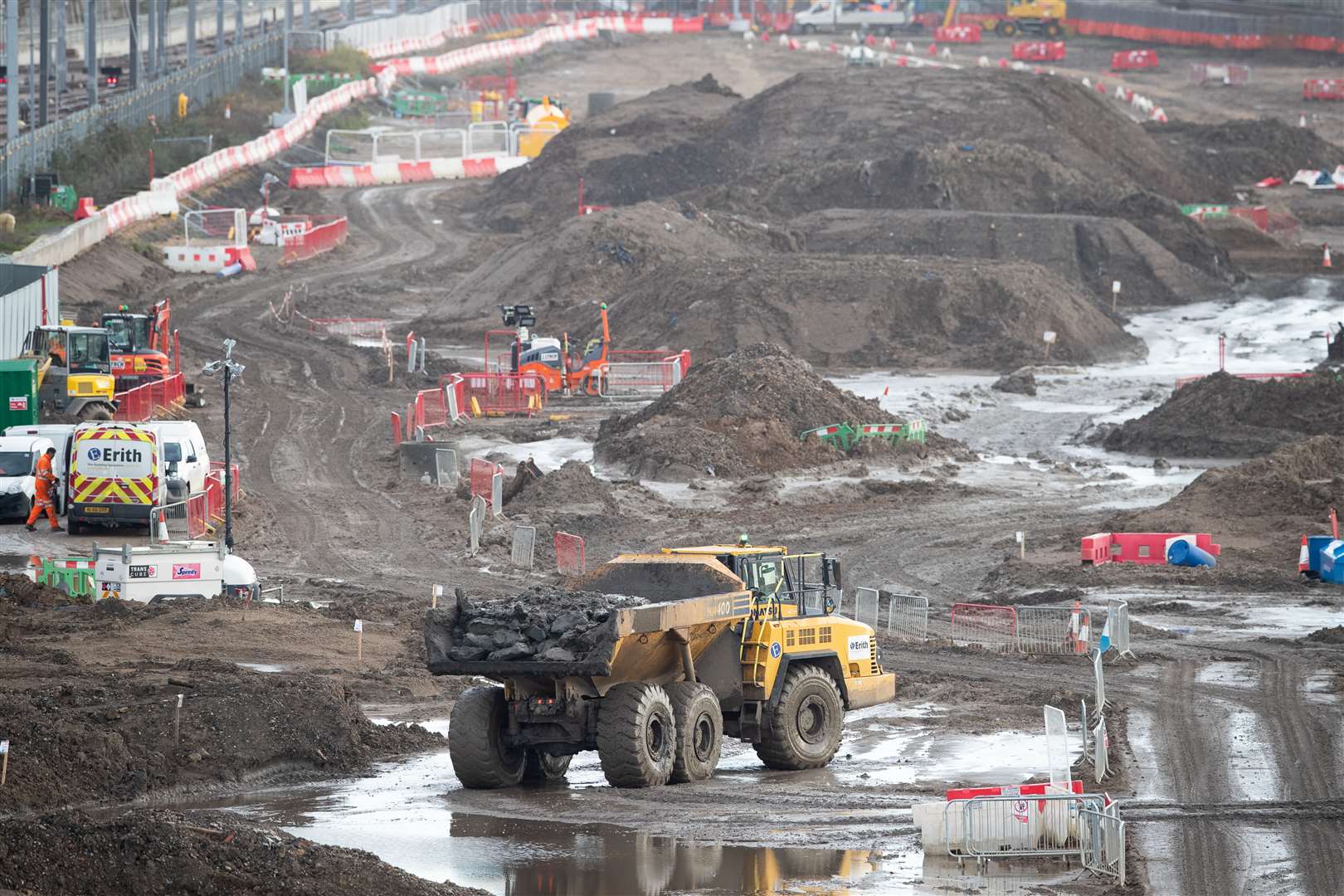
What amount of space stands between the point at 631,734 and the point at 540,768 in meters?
1.78

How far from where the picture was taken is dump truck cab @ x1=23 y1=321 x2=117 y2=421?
133ft

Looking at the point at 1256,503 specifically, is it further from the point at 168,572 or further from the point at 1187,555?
the point at 168,572

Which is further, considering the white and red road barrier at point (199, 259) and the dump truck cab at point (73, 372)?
the white and red road barrier at point (199, 259)

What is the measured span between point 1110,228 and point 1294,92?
41.7m

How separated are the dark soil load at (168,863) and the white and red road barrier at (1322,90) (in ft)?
304

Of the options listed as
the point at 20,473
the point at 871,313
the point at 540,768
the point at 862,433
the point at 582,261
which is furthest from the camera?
the point at 582,261

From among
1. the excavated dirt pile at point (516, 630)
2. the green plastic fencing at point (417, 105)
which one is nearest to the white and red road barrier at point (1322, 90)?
the green plastic fencing at point (417, 105)

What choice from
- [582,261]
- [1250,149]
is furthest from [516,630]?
[1250,149]

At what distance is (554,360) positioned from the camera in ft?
157

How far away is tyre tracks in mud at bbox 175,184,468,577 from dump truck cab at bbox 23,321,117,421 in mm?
3085

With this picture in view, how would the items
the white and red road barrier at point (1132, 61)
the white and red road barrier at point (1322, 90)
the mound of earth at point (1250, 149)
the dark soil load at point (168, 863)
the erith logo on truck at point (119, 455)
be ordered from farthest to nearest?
the white and red road barrier at point (1132, 61), the white and red road barrier at point (1322, 90), the mound of earth at point (1250, 149), the erith logo on truck at point (119, 455), the dark soil load at point (168, 863)

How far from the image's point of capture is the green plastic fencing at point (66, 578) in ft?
89.9

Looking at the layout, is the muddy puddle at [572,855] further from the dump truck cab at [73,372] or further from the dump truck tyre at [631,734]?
the dump truck cab at [73,372]

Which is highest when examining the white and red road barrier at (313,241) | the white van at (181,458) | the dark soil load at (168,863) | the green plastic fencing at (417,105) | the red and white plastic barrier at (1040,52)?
the red and white plastic barrier at (1040,52)
